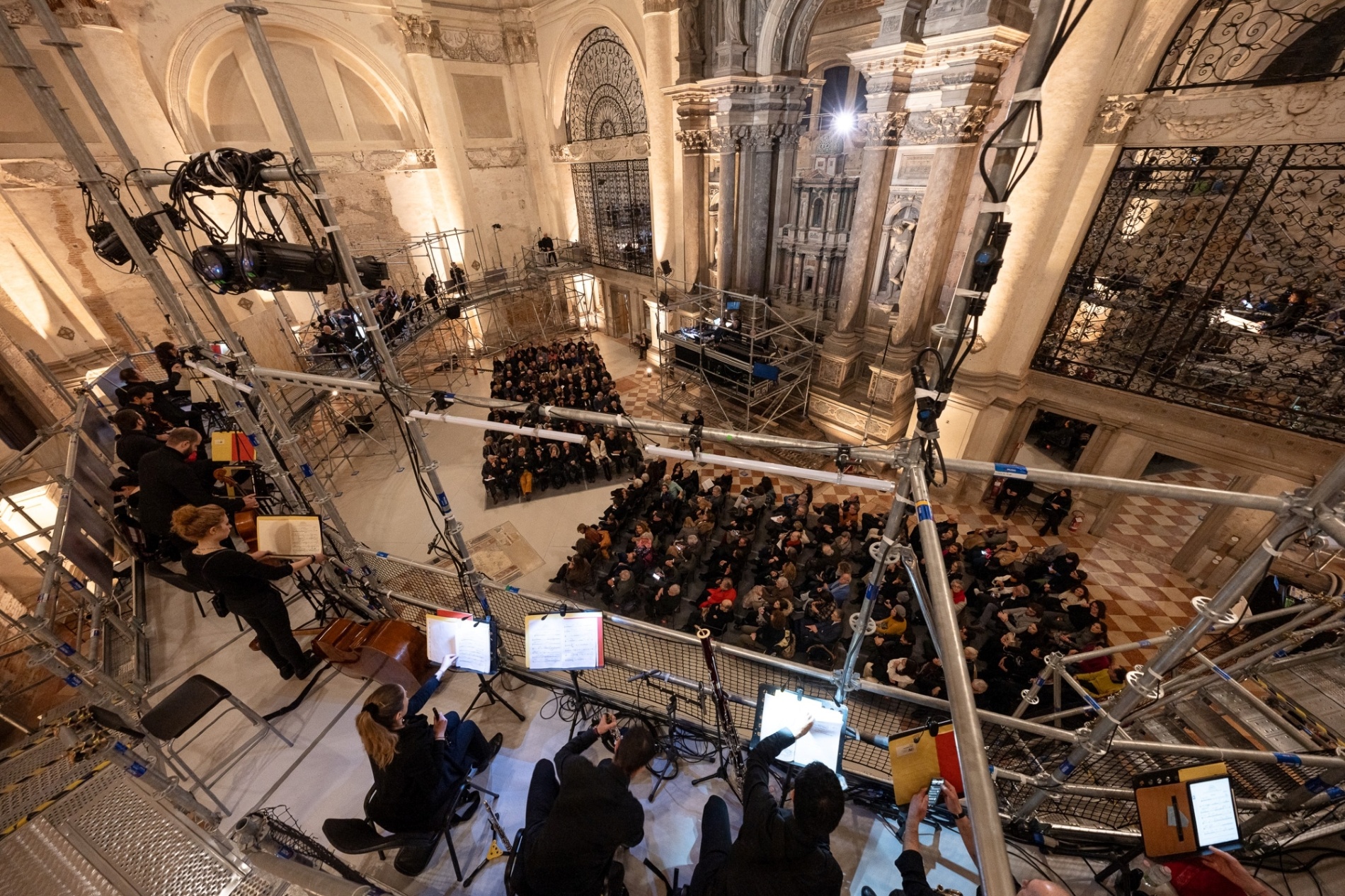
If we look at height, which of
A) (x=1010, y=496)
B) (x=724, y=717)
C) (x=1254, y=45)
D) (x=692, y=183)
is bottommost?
(x=1010, y=496)

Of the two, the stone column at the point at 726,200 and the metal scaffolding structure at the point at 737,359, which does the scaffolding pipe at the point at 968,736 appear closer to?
the metal scaffolding structure at the point at 737,359

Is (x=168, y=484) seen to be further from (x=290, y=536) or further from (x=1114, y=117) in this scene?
(x=1114, y=117)

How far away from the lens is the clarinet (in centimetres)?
299

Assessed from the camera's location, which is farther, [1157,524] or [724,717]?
[1157,524]

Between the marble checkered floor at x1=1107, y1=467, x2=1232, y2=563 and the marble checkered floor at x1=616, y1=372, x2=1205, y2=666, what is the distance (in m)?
0.01

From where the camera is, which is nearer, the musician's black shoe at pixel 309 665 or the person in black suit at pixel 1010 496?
the musician's black shoe at pixel 309 665

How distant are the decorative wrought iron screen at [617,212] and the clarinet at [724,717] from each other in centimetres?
1287

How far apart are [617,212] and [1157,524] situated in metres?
14.4

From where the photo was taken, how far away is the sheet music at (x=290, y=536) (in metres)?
3.87

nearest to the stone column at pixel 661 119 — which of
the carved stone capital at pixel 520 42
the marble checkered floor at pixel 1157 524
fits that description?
the carved stone capital at pixel 520 42

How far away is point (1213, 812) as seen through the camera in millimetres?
2350

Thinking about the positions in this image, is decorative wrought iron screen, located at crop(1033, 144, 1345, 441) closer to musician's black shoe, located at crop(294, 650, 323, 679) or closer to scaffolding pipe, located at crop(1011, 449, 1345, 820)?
scaffolding pipe, located at crop(1011, 449, 1345, 820)

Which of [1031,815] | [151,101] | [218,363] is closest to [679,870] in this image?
[1031,815]

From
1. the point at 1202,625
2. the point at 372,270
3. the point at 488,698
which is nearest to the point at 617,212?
the point at 372,270
